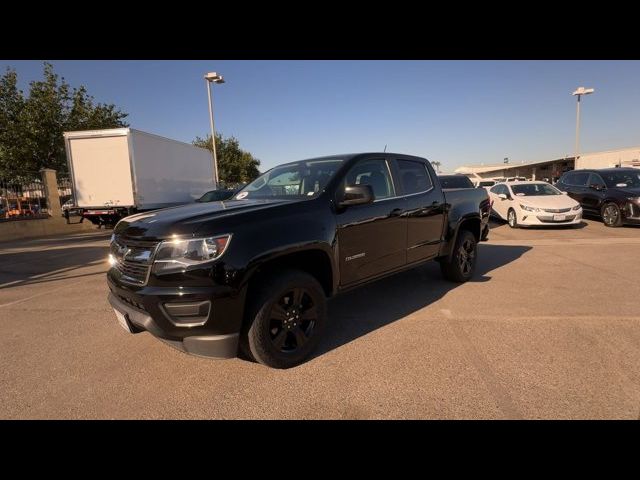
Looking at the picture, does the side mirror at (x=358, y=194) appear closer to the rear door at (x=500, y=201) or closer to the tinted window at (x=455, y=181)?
the rear door at (x=500, y=201)

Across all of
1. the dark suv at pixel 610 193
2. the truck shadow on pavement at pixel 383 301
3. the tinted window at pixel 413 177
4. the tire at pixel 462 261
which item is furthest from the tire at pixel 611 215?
the tinted window at pixel 413 177

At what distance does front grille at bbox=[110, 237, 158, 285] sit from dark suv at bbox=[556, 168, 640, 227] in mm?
12339

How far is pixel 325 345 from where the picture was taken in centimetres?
322

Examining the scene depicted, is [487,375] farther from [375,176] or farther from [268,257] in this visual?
[375,176]

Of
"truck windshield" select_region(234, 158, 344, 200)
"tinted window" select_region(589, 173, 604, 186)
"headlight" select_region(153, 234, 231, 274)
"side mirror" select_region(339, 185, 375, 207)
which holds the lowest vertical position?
"headlight" select_region(153, 234, 231, 274)

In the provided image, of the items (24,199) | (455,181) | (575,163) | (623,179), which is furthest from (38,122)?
(575,163)

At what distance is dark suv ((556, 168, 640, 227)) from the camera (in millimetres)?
9744

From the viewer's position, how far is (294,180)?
12.2 feet

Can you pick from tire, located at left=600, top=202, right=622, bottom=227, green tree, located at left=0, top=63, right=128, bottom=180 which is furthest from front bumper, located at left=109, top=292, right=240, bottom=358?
green tree, located at left=0, top=63, right=128, bottom=180

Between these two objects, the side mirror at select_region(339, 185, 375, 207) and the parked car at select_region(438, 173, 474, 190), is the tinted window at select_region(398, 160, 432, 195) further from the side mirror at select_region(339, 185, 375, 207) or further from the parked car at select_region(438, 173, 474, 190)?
the parked car at select_region(438, 173, 474, 190)

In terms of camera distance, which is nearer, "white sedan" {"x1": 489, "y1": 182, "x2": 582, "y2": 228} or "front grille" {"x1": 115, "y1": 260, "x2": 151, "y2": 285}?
"front grille" {"x1": 115, "y1": 260, "x2": 151, "y2": 285}

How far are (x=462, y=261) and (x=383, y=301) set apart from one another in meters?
1.51
